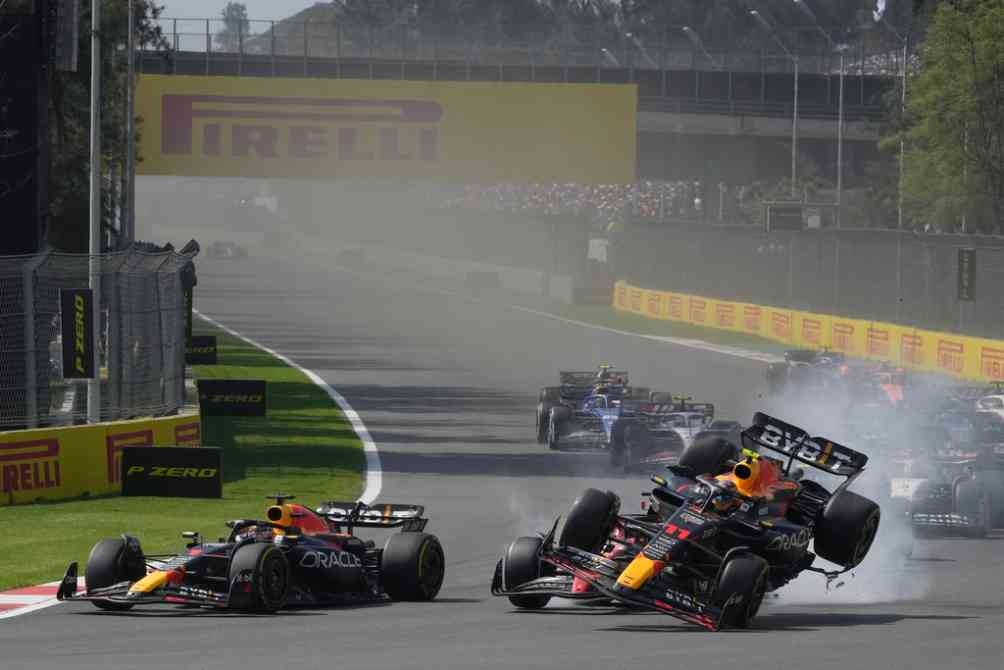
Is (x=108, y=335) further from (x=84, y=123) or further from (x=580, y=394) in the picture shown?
(x=84, y=123)

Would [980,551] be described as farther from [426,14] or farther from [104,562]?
[426,14]

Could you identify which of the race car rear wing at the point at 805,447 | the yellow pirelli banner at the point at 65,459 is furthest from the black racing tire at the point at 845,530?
the yellow pirelli banner at the point at 65,459

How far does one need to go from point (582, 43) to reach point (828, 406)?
45.3 m

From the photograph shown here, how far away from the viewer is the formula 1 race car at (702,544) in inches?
637

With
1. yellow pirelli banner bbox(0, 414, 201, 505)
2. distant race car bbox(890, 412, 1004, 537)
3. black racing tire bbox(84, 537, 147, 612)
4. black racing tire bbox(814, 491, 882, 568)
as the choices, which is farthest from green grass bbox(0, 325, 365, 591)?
distant race car bbox(890, 412, 1004, 537)

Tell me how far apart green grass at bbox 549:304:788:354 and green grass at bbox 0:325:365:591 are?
2206 centimetres

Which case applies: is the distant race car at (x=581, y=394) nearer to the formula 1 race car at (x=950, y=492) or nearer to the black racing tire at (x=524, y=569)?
the formula 1 race car at (x=950, y=492)

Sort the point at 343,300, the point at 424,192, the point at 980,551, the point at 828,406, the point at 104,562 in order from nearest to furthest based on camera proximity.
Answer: the point at 104,562
the point at 980,551
the point at 828,406
the point at 343,300
the point at 424,192

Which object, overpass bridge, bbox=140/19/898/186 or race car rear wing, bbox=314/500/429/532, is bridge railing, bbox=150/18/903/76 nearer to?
overpass bridge, bbox=140/19/898/186

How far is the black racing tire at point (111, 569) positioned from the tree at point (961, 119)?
188 feet

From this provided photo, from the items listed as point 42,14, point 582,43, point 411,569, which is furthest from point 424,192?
point 411,569

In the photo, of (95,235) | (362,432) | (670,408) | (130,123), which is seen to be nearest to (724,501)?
(670,408)

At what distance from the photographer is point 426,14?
6811 inches

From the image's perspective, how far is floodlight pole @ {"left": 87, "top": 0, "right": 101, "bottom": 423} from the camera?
28906 millimetres
